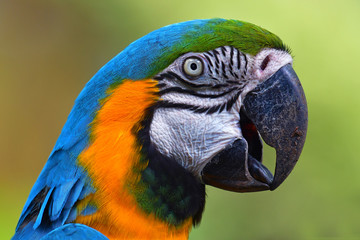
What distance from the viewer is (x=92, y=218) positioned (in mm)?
1681

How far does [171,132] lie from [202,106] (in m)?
0.16

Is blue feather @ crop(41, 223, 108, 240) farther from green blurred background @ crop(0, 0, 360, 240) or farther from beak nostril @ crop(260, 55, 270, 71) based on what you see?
green blurred background @ crop(0, 0, 360, 240)

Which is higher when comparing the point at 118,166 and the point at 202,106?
the point at 202,106

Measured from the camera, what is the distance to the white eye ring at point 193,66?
1810mm

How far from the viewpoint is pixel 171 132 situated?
71.3 inches

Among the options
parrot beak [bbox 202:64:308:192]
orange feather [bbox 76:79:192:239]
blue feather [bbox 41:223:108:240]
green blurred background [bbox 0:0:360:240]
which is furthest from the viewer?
green blurred background [bbox 0:0:360:240]

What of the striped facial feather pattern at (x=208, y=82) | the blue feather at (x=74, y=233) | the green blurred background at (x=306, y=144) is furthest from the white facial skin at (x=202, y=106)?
the green blurred background at (x=306, y=144)

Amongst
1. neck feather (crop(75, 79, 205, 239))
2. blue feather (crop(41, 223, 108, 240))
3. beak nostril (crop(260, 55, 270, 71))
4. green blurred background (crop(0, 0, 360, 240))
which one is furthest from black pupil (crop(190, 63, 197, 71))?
green blurred background (crop(0, 0, 360, 240))

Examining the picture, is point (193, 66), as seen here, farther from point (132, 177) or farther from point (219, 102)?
point (132, 177)

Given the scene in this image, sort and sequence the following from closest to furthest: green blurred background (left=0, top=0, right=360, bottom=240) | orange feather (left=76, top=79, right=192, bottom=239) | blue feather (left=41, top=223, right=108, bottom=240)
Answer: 1. blue feather (left=41, top=223, right=108, bottom=240)
2. orange feather (left=76, top=79, right=192, bottom=239)
3. green blurred background (left=0, top=0, right=360, bottom=240)

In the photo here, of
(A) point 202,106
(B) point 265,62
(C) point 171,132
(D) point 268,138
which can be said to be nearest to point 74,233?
(C) point 171,132

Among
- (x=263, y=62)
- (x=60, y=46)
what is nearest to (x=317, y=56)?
(x=263, y=62)

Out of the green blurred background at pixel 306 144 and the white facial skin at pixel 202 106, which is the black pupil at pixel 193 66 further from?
the green blurred background at pixel 306 144

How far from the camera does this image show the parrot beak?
1791 millimetres
